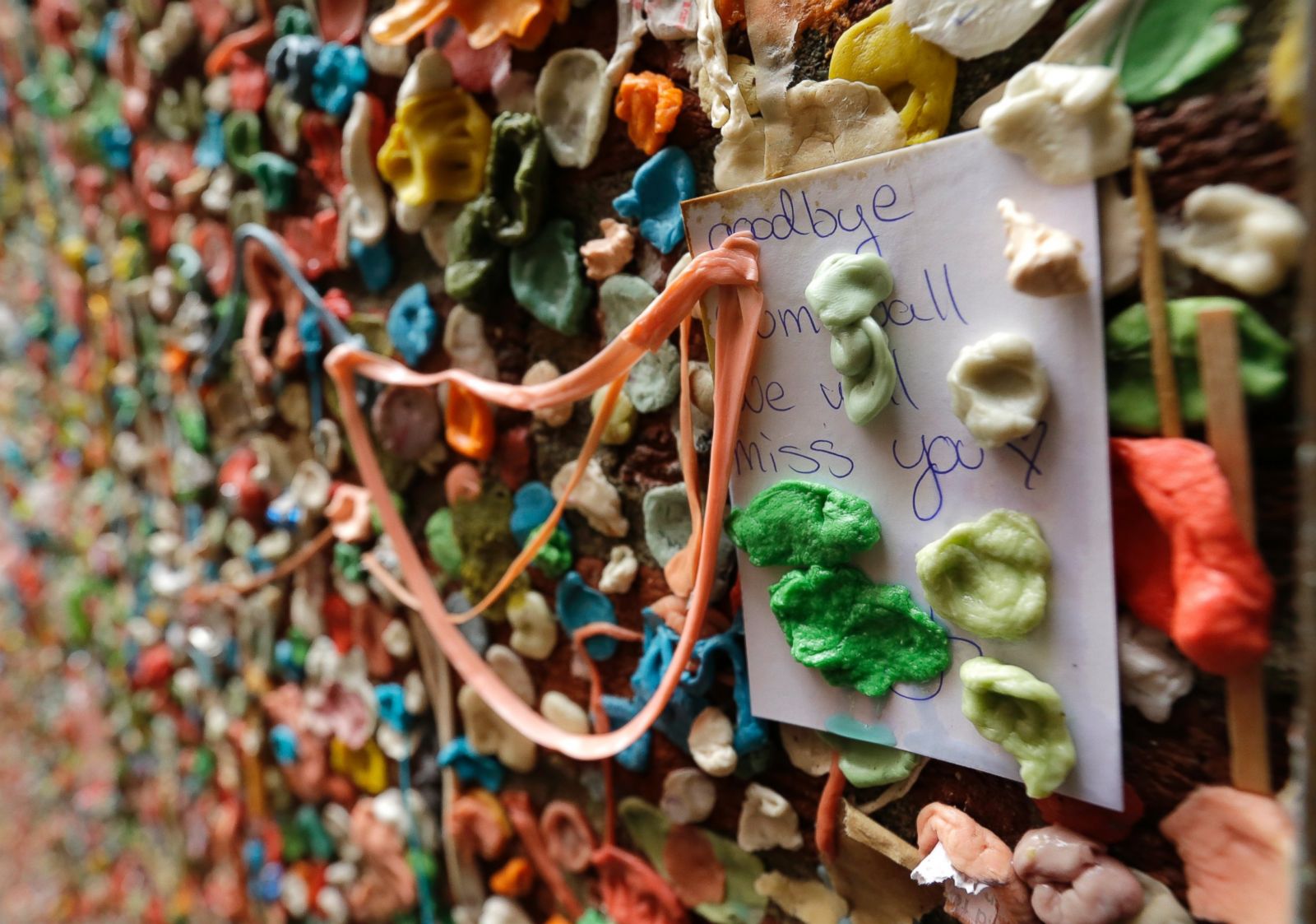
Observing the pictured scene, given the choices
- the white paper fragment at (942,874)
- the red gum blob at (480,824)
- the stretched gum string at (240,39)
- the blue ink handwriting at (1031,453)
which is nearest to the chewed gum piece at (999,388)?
the blue ink handwriting at (1031,453)

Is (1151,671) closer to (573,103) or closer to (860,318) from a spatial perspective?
(860,318)

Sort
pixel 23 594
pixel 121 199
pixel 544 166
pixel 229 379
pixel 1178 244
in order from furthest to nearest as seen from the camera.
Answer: pixel 23 594 < pixel 121 199 < pixel 229 379 < pixel 544 166 < pixel 1178 244

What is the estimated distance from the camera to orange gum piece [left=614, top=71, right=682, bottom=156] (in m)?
0.47

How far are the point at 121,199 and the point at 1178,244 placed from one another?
125 cm

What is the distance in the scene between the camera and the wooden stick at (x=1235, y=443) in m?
0.30

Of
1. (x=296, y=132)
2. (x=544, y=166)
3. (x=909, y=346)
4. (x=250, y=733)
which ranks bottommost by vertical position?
(x=250, y=733)

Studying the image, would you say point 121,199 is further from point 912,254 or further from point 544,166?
point 912,254

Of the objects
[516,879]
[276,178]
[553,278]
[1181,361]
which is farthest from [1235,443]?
[276,178]

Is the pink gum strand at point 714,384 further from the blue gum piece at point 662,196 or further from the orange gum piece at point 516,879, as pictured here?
the orange gum piece at point 516,879

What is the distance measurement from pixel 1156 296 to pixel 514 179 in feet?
1.37

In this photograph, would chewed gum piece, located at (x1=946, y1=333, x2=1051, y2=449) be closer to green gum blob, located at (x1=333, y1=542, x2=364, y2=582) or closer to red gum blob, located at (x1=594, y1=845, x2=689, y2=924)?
red gum blob, located at (x1=594, y1=845, x2=689, y2=924)

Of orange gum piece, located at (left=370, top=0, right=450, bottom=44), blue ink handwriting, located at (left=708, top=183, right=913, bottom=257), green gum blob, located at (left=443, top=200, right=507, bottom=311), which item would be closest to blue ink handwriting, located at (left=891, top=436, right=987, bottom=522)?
blue ink handwriting, located at (left=708, top=183, right=913, bottom=257)

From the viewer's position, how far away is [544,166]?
542mm

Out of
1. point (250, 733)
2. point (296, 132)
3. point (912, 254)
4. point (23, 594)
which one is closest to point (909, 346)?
point (912, 254)
